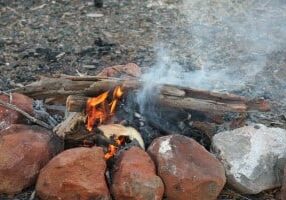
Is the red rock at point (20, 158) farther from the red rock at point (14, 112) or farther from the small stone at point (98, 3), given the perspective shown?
the small stone at point (98, 3)

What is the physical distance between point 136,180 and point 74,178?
0.36 m

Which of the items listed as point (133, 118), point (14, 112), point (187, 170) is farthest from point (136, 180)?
point (14, 112)

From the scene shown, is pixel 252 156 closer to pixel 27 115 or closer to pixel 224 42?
pixel 27 115

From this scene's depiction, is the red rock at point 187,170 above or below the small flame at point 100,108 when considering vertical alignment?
below

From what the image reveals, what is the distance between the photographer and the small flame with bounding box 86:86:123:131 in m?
3.39

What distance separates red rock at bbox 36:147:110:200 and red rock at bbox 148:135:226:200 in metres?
0.36

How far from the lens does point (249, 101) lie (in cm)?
346

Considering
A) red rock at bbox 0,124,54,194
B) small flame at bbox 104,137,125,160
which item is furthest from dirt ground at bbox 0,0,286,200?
red rock at bbox 0,124,54,194

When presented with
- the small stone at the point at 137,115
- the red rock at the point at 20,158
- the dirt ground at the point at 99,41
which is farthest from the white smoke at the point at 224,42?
the red rock at the point at 20,158

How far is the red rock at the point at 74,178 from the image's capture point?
3.07 m

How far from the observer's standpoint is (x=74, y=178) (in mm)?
3078

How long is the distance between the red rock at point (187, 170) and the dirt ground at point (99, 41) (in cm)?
93

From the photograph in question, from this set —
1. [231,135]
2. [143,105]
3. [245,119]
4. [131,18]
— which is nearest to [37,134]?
[143,105]

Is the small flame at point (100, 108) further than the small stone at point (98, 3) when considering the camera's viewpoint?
No
